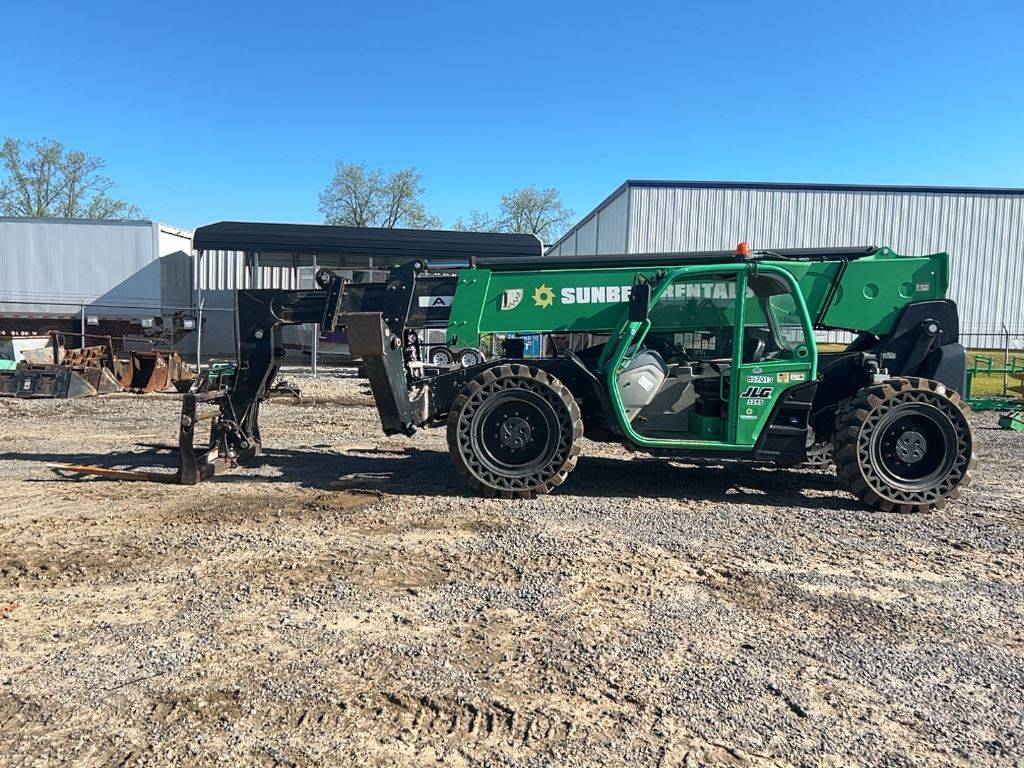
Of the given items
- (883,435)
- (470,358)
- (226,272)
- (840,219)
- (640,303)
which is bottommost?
(883,435)

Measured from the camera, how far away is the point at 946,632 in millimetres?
3750

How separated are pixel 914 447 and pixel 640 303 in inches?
106

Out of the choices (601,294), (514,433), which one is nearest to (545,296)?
(601,294)

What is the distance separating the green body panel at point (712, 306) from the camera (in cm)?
630

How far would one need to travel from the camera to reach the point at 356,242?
893 inches

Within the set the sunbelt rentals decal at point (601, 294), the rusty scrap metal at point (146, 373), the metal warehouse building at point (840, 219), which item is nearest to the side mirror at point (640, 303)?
the sunbelt rentals decal at point (601, 294)

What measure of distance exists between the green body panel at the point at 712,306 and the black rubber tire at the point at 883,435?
571 millimetres

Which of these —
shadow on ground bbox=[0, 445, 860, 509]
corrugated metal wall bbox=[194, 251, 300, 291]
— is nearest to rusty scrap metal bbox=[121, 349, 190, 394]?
shadow on ground bbox=[0, 445, 860, 509]

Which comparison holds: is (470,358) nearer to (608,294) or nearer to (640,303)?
(608,294)

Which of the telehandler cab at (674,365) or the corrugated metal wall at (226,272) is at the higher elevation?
the corrugated metal wall at (226,272)

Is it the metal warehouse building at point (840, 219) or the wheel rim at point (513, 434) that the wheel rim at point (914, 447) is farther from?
the metal warehouse building at point (840, 219)

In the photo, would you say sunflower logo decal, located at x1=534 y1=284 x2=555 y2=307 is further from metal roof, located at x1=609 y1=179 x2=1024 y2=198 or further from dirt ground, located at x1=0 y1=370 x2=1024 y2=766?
metal roof, located at x1=609 y1=179 x2=1024 y2=198

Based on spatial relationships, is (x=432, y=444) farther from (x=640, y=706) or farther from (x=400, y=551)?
(x=640, y=706)

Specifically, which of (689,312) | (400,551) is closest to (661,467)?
(689,312)
